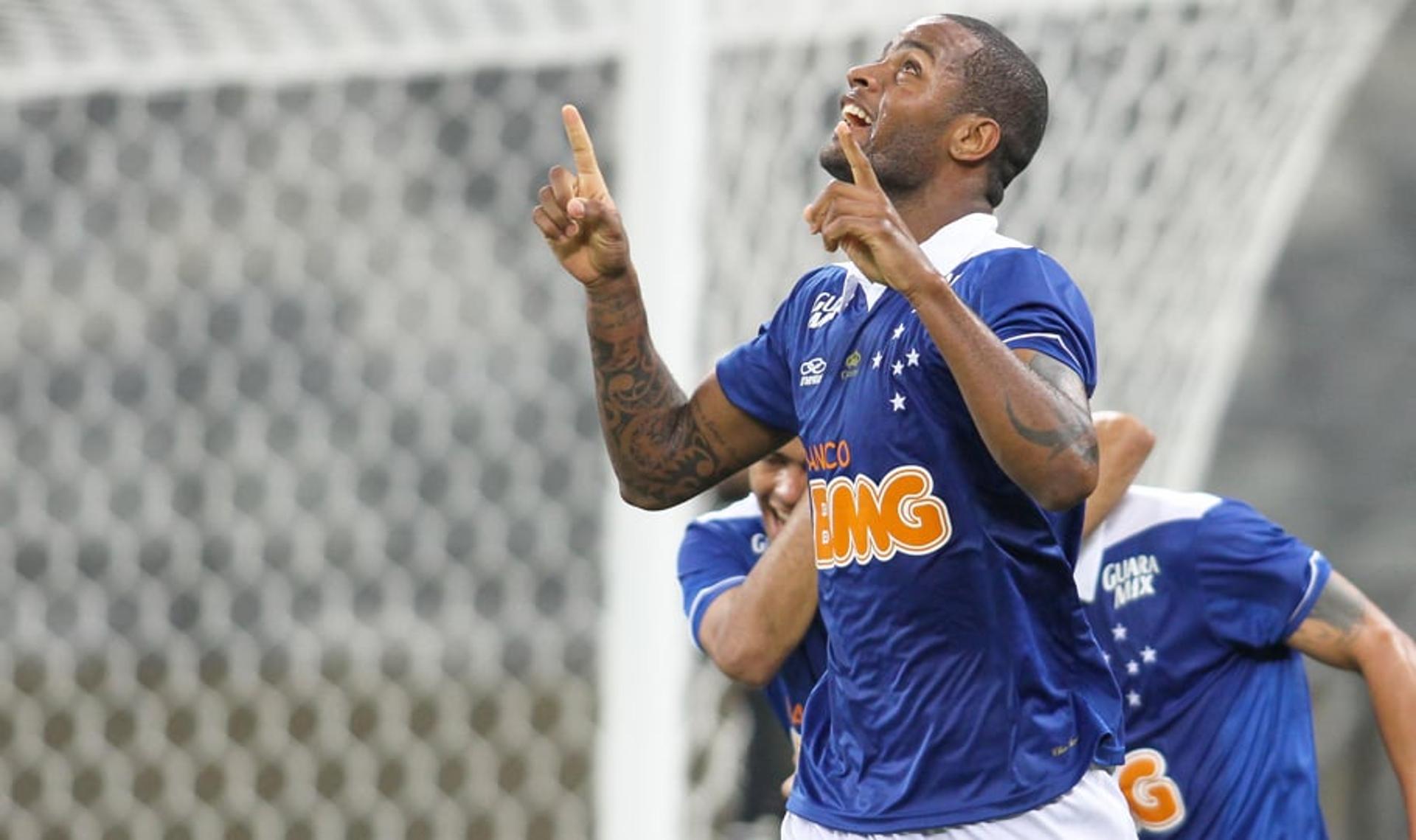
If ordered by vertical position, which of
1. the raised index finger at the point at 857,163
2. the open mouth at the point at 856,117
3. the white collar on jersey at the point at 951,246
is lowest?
the white collar on jersey at the point at 951,246

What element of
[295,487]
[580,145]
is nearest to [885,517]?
[580,145]

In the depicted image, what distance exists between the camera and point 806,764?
2135mm

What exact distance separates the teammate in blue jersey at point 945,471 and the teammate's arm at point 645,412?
8cm

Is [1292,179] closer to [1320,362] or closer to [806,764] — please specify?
[806,764]

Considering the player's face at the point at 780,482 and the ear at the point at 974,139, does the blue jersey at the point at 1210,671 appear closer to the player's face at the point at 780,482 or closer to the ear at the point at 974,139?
the player's face at the point at 780,482

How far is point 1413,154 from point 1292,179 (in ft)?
17.6

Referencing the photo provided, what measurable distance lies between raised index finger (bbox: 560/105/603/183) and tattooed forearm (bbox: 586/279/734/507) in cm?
15

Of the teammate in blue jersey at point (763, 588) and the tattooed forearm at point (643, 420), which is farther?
the teammate in blue jersey at point (763, 588)

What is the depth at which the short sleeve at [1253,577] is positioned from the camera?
8.77ft

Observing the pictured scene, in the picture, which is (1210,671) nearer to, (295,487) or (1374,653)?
(1374,653)

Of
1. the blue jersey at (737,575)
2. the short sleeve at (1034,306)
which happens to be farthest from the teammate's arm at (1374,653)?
the short sleeve at (1034,306)

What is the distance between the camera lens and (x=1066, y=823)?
6.44ft

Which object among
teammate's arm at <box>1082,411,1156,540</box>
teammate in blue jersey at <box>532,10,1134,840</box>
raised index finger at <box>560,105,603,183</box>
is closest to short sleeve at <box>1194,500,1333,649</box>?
teammate's arm at <box>1082,411,1156,540</box>

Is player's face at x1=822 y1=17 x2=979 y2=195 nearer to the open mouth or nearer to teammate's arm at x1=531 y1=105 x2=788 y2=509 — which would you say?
the open mouth
